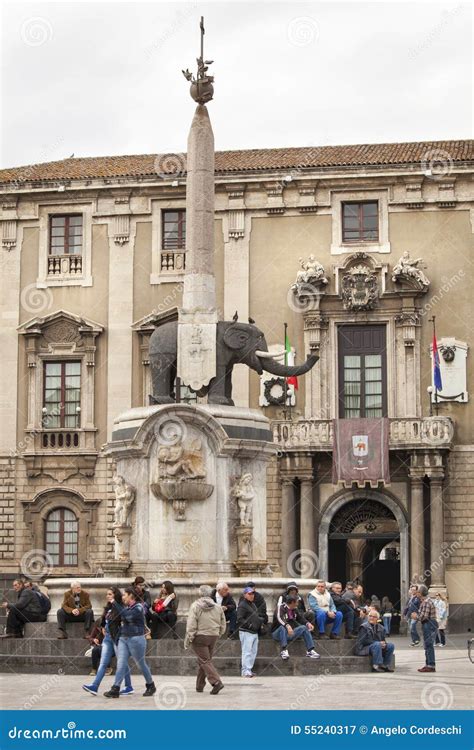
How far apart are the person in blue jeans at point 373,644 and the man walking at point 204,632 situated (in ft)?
12.8

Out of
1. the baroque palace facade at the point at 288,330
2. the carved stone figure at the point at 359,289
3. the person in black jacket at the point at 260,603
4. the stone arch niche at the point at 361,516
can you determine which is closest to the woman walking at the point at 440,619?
the baroque palace facade at the point at 288,330

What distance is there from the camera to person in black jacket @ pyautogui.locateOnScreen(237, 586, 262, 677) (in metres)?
21.2

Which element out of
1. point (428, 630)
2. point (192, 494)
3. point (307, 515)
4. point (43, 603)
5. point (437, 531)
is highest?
point (307, 515)

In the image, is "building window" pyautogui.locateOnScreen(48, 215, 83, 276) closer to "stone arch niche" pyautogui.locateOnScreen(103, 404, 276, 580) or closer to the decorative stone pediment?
the decorative stone pediment

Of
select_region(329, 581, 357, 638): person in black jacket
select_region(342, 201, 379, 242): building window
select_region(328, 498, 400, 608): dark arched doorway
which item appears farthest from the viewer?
select_region(342, 201, 379, 242): building window

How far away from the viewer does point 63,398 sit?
45156 mm

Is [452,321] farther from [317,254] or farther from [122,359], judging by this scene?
[122,359]

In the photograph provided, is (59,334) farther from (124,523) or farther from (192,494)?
(192,494)

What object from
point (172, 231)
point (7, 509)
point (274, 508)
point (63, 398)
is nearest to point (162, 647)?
point (274, 508)

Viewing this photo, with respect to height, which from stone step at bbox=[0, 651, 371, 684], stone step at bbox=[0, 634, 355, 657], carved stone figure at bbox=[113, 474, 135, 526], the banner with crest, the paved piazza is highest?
the banner with crest

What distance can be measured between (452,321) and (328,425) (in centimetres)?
457

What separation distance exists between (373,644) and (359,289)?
21630mm

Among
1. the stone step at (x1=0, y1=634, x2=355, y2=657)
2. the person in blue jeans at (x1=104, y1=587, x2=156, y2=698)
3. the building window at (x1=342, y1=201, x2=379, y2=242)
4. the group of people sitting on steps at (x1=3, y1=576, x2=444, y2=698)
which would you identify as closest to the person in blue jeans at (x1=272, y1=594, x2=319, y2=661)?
the group of people sitting on steps at (x1=3, y1=576, x2=444, y2=698)

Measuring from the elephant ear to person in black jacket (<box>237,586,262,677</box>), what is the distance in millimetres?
5587
